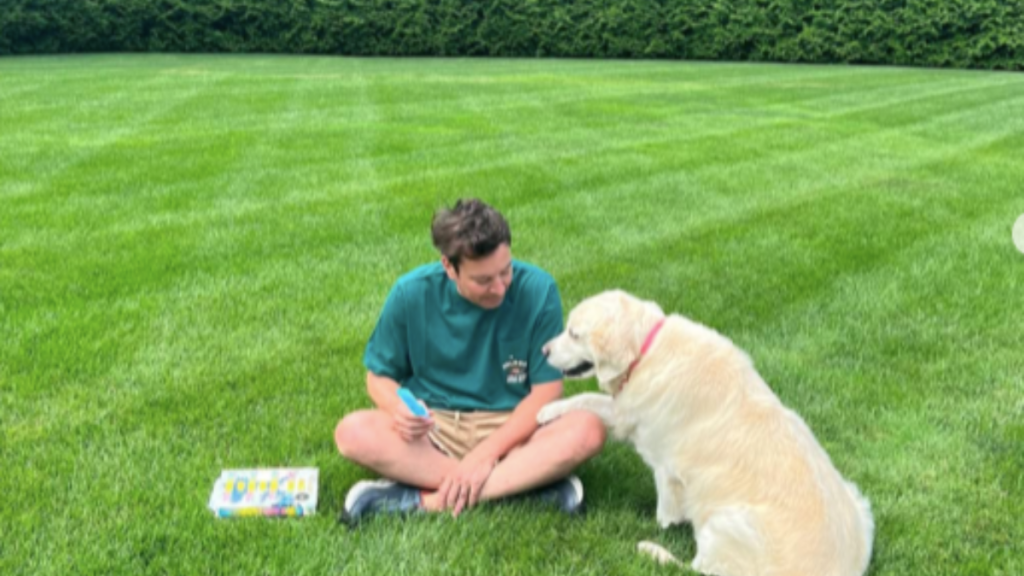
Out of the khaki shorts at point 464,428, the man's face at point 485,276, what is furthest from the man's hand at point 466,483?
the man's face at point 485,276

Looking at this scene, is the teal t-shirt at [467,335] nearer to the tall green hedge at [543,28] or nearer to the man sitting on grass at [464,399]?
the man sitting on grass at [464,399]

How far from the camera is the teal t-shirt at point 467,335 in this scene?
4.03 meters

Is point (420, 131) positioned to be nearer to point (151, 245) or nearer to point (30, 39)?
point (151, 245)

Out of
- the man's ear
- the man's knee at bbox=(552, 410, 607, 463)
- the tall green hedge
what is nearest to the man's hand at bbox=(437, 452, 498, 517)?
the man's knee at bbox=(552, 410, 607, 463)

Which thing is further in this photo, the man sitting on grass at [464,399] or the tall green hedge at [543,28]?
the tall green hedge at [543,28]

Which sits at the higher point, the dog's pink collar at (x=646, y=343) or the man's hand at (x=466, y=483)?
the dog's pink collar at (x=646, y=343)

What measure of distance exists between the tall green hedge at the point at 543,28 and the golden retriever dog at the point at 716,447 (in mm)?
27378

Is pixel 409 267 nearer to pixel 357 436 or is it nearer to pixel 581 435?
pixel 357 436

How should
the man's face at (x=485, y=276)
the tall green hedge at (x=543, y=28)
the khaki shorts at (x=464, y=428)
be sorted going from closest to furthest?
the man's face at (x=485, y=276) < the khaki shorts at (x=464, y=428) < the tall green hedge at (x=543, y=28)

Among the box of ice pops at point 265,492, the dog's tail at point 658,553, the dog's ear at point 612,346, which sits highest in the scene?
the dog's ear at point 612,346

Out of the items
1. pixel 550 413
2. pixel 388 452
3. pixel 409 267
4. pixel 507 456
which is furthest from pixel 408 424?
pixel 409 267

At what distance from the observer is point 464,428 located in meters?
4.17

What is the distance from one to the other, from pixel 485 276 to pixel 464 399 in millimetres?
669

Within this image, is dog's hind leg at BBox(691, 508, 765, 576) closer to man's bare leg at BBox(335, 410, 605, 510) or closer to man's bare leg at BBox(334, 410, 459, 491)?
man's bare leg at BBox(335, 410, 605, 510)
